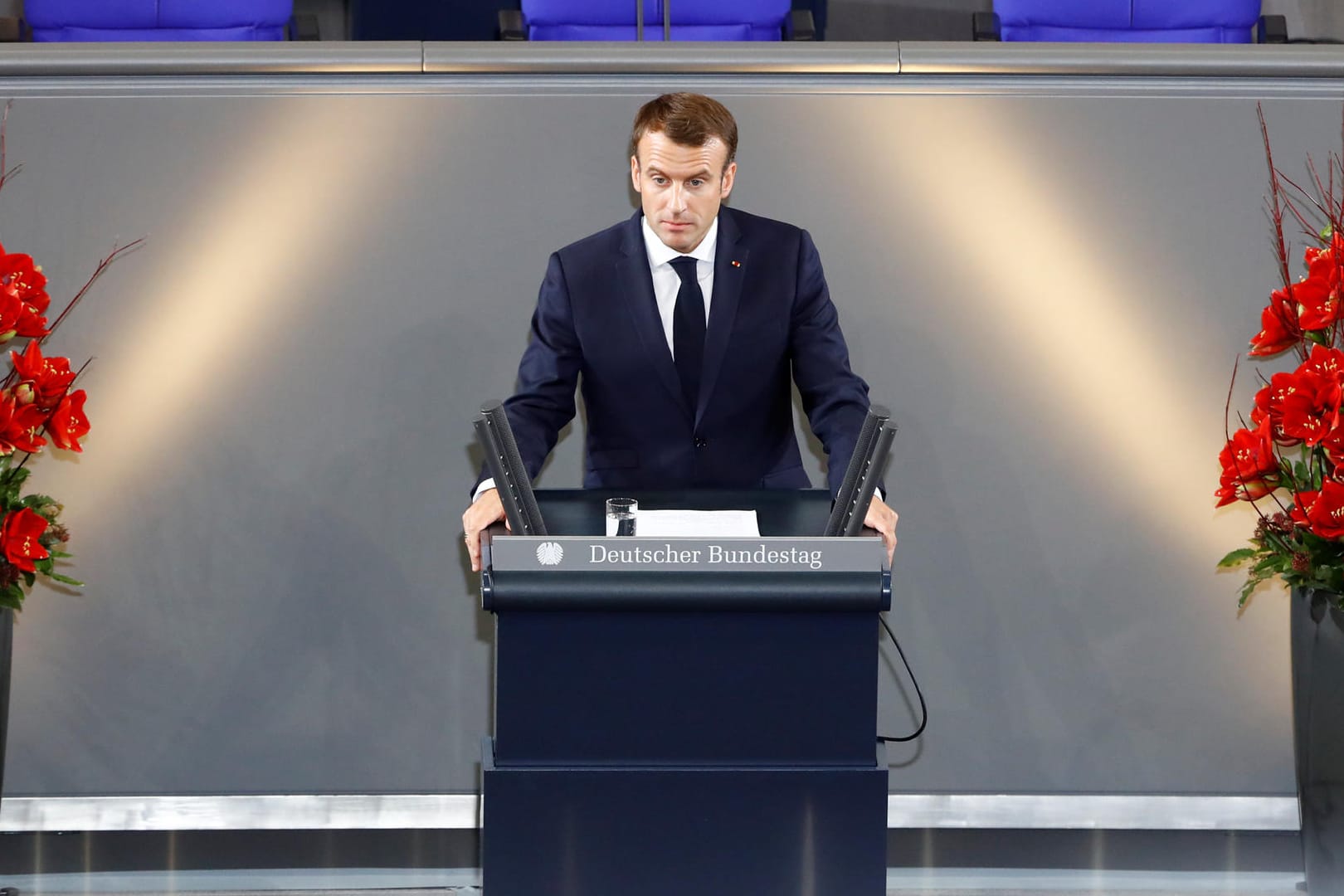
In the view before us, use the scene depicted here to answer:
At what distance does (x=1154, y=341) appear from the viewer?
10.1 feet

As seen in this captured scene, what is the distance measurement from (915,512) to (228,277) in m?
1.50

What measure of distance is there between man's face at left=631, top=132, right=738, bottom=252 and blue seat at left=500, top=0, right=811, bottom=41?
6.64ft

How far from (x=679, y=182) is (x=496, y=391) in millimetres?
897

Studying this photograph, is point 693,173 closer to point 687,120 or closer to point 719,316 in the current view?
point 687,120

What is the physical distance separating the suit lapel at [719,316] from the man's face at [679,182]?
99 millimetres

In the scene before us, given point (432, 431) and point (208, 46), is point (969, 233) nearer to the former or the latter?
point (432, 431)

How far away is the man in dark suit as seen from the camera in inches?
97.4

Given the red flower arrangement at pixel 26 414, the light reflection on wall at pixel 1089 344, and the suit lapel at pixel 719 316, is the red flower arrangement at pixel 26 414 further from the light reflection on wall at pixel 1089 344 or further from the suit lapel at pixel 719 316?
the light reflection on wall at pixel 1089 344

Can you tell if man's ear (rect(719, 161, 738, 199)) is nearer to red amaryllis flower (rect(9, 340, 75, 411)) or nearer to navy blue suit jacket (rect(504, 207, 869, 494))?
navy blue suit jacket (rect(504, 207, 869, 494))

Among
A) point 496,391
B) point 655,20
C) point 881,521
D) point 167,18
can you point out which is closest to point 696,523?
point 881,521

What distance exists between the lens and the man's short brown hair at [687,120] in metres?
2.27

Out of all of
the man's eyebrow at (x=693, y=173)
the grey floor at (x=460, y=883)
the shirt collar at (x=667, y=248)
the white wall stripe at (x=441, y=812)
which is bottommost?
the grey floor at (x=460, y=883)

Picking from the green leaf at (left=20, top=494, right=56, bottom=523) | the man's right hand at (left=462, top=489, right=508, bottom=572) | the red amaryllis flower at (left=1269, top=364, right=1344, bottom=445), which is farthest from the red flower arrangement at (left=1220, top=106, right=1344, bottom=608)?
the green leaf at (left=20, top=494, right=56, bottom=523)

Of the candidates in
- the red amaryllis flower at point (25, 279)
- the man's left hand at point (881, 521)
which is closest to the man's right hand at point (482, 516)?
the man's left hand at point (881, 521)
